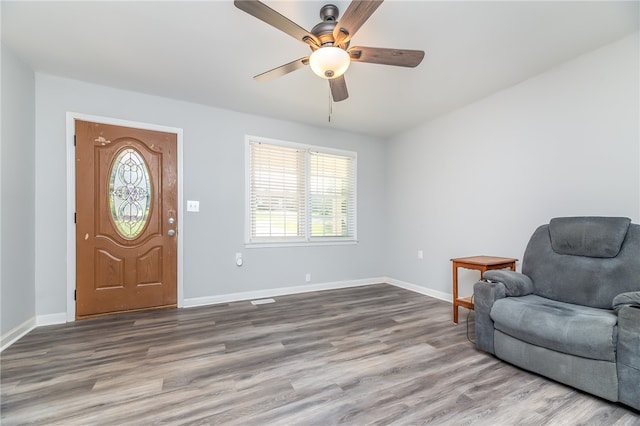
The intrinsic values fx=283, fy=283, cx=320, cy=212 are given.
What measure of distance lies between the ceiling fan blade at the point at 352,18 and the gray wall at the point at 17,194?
9.33ft

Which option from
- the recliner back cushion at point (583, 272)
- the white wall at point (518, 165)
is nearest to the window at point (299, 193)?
the white wall at point (518, 165)

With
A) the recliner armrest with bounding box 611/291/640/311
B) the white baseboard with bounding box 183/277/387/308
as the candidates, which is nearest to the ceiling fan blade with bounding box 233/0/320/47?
the recliner armrest with bounding box 611/291/640/311

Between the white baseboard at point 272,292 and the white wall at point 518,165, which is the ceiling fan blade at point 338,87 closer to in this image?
the white wall at point 518,165

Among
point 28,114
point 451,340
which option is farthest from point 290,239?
point 28,114

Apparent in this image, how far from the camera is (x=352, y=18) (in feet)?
5.66

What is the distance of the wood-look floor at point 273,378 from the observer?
61.4 inches

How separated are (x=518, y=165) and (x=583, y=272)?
132 cm

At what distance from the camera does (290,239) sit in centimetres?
423

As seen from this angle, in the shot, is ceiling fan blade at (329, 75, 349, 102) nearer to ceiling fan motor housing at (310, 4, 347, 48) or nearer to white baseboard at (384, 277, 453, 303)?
ceiling fan motor housing at (310, 4, 347, 48)

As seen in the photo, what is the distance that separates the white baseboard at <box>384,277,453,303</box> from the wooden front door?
10.9 ft

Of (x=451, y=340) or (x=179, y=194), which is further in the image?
(x=179, y=194)

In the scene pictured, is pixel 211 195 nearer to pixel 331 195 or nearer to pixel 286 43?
pixel 331 195

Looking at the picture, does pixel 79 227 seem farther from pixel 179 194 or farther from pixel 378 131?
pixel 378 131

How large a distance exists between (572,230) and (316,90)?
2.75 meters
